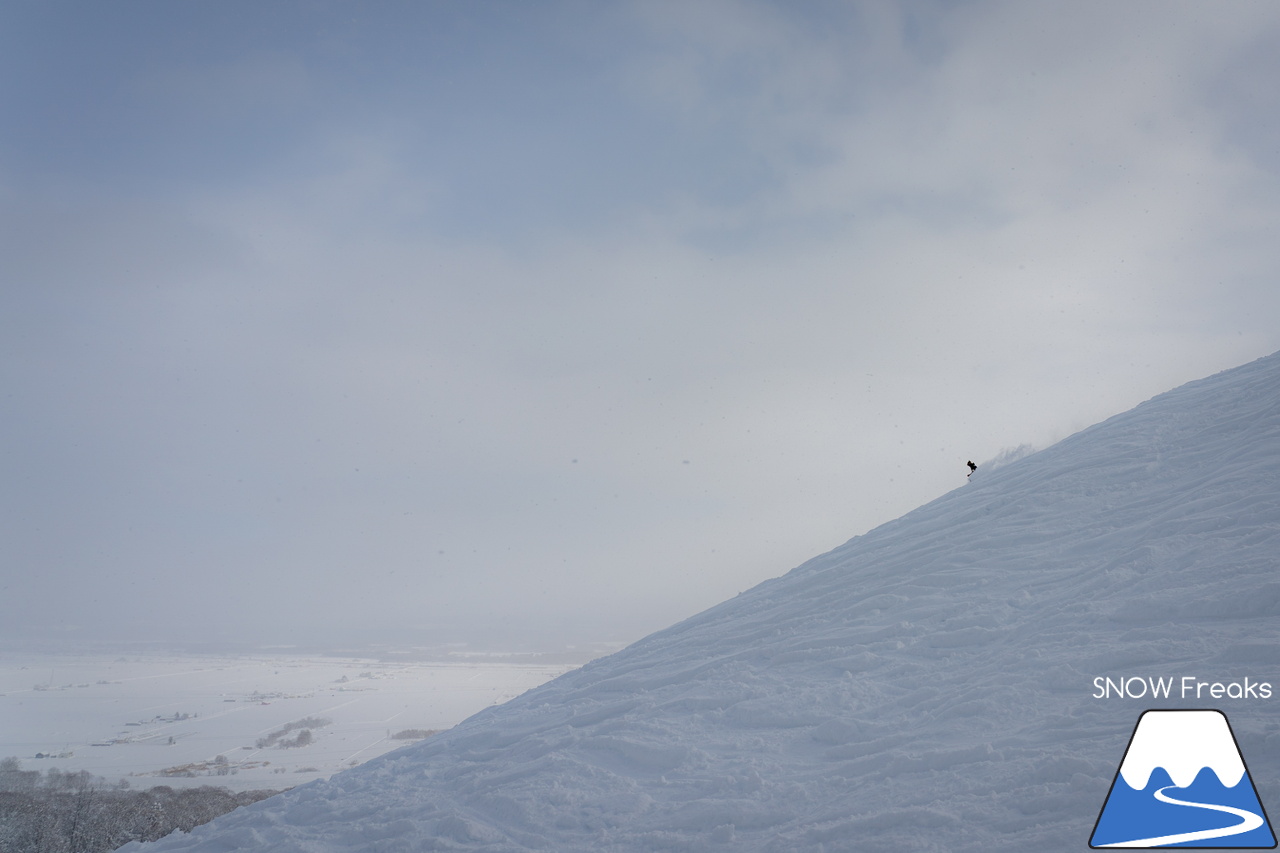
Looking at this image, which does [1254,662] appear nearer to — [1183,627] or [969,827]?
[1183,627]

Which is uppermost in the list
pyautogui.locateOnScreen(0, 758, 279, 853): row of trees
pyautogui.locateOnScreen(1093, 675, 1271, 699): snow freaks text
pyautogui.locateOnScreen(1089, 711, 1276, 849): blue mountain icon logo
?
pyautogui.locateOnScreen(1093, 675, 1271, 699): snow freaks text

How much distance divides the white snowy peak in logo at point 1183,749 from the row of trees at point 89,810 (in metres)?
15.1

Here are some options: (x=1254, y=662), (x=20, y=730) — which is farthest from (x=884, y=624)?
(x=20, y=730)

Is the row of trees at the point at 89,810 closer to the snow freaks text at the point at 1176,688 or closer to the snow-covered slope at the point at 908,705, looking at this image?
the snow-covered slope at the point at 908,705

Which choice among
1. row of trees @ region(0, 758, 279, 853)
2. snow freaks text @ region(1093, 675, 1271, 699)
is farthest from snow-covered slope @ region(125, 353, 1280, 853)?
row of trees @ region(0, 758, 279, 853)

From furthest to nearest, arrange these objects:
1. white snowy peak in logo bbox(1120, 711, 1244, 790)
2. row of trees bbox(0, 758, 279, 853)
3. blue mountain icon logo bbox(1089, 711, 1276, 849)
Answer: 1. row of trees bbox(0, 758, 279, 853)
2. white snowy peak in logo bbox(1120, 711, 1244, 790)
3. blue mountain icon logo bbox(1089, 711, 1276, 849)

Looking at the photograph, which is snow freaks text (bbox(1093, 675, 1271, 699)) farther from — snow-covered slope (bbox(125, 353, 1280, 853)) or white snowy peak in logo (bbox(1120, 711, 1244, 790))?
white snowy peak in logo (bbox(1120, 711, 1244, 790))

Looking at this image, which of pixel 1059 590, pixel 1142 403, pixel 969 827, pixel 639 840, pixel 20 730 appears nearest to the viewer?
pixel 969 827

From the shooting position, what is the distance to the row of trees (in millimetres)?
15578

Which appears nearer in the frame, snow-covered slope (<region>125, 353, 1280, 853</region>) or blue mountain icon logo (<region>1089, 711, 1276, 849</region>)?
blue mountain icon logo (<region>1089, 711, 1276, 849</region>)

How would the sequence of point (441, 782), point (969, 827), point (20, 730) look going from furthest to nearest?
point (20, 730), point (441, 782), point (969, 827)

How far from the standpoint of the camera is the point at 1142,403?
13.6m

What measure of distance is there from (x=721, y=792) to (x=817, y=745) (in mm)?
1040

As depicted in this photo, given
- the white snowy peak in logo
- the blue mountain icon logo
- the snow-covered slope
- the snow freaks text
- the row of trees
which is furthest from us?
the row of trees
